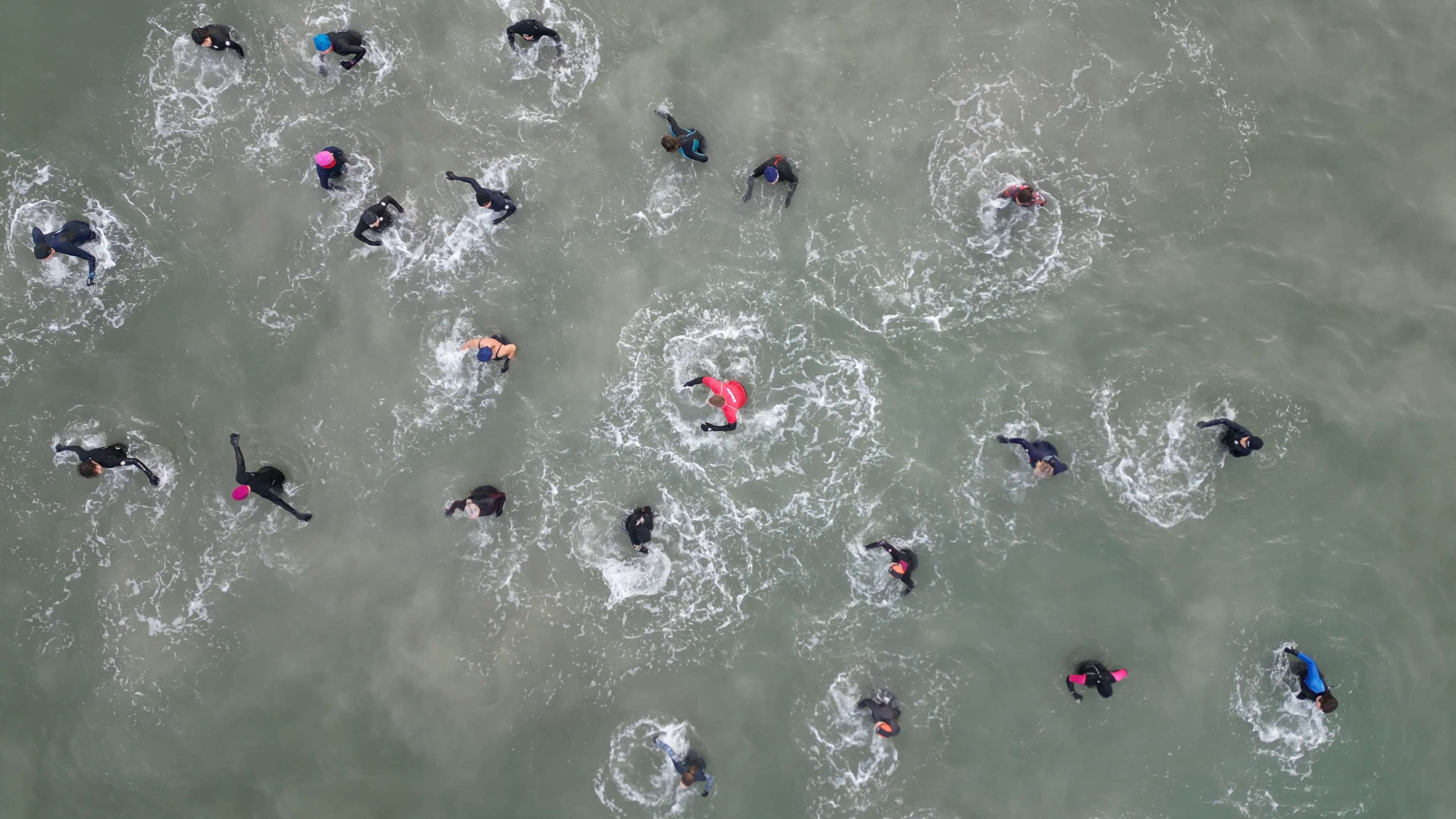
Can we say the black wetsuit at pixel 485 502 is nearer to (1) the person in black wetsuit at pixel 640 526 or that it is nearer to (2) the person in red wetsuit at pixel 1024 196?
(1) the person in black wetsuit at pixel 640 526

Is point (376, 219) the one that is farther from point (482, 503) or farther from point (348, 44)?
point (482, 503)

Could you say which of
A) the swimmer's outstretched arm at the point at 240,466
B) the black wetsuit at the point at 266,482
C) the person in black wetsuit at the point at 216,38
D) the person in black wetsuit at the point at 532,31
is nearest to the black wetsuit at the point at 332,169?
the person in black wetsuit at the point at 216,38

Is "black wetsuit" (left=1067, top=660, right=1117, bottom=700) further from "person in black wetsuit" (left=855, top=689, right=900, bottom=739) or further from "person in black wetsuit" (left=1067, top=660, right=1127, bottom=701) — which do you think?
"person in black wetsuit" (left=855, top=689, right=900, bottom=739)

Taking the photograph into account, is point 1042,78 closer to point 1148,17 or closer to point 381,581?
point 1148,17

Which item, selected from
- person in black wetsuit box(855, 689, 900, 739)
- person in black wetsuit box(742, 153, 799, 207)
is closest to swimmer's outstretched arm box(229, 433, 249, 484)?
person in black wetsuit box(742, 153, 799, 207)

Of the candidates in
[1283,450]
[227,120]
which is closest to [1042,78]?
[1283,450]
